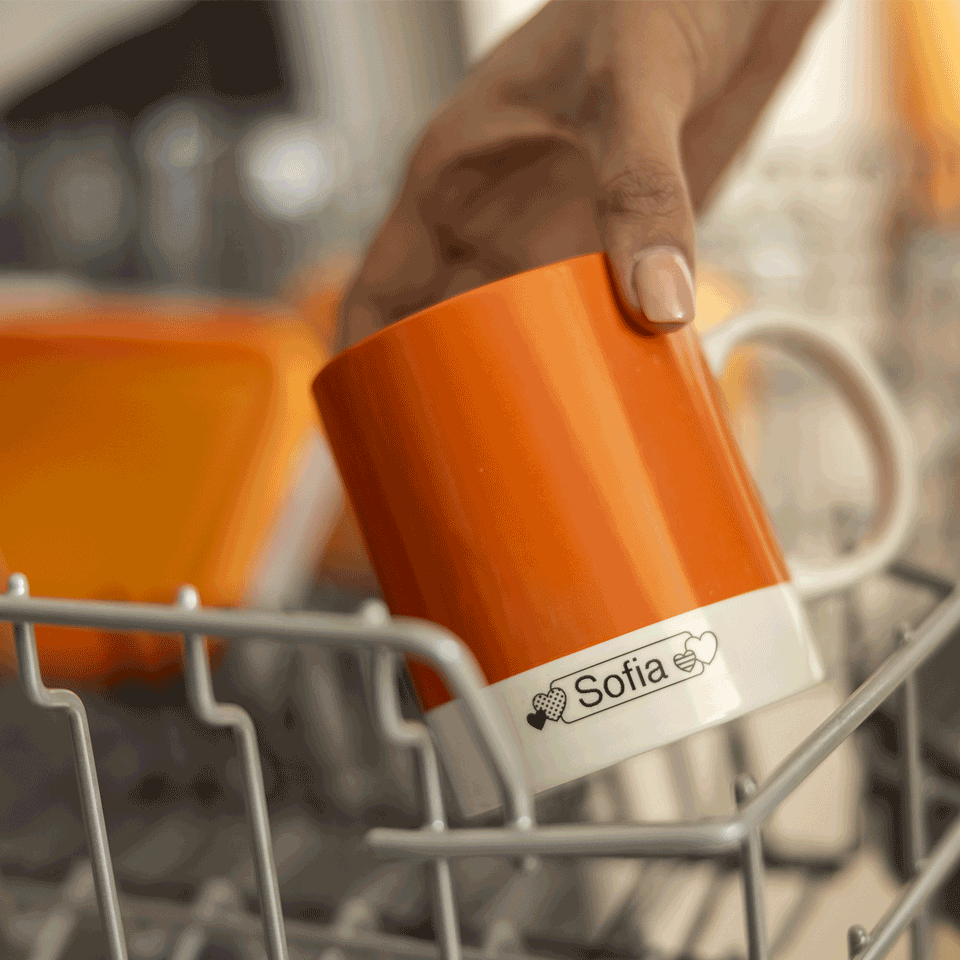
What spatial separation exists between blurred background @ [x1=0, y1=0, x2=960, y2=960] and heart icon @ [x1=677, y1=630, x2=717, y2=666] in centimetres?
11

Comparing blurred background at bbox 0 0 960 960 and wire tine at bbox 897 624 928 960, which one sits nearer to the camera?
wire tine at bbox 897 624 928 960

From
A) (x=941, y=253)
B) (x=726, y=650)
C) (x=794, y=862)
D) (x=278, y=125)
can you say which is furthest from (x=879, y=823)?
(x=278, y=125)

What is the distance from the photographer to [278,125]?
103cm

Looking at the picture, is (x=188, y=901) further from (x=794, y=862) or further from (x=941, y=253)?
(x=941, y=253)

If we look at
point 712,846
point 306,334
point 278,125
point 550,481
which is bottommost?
point 712,846

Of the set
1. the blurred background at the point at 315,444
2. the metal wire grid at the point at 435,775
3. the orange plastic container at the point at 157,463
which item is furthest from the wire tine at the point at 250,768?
the orange plastic container at the point at 157,463

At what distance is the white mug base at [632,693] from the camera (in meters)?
0.27

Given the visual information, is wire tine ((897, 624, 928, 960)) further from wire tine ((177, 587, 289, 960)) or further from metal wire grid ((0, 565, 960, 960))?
wire tine ((177, 587, 289, 960))

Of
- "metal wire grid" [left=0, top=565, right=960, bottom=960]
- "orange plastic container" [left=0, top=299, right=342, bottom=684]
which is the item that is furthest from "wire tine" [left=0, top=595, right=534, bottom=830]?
"orange plastic container" [left=0, top=299, right=342, bottom=684]

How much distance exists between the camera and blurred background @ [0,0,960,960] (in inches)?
18.2

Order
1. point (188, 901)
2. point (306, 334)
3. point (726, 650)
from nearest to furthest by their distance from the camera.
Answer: point (726, 650)
point (188, 901)
point (306, 334)

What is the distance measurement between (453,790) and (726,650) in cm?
9

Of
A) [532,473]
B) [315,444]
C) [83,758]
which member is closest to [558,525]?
[532,473]

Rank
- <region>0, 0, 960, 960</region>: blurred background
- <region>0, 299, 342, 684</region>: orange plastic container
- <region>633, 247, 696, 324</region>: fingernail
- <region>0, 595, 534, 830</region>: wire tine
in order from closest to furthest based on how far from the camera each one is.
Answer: <region>0, 595, 534, 830</region>: wire tine → <region>633, 247, 696, 324</region>: fingernail → <region>0, 0, 960, 960</region>: blurred background → <region>0, 299, 342, 684</region>: orange plastic container
